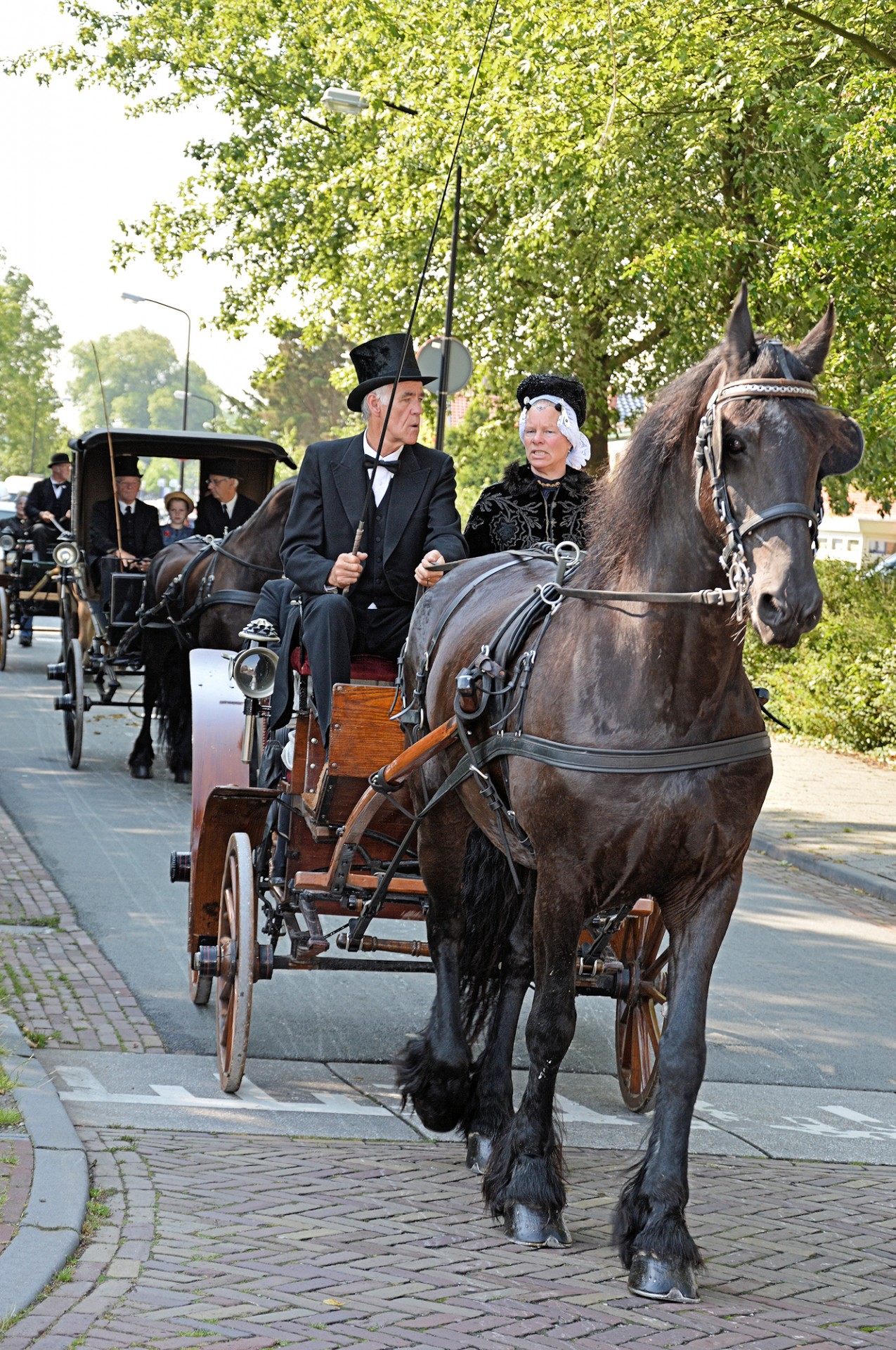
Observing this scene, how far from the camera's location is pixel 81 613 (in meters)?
14.7

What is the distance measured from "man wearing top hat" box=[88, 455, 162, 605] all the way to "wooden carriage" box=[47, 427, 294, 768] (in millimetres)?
115

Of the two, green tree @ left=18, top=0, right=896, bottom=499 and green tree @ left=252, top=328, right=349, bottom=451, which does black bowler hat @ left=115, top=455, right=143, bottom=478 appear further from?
green tree @ left=252, top=328, right=349, bottom=451

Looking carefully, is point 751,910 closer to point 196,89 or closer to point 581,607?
point 581,607

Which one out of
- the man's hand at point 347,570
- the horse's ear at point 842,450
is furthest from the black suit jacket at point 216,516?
the horse's ear at point 842,450

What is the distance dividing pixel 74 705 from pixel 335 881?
291 inches

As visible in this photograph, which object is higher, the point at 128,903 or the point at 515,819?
the point at 515,819

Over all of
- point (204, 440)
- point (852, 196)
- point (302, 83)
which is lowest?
point (204, 440)

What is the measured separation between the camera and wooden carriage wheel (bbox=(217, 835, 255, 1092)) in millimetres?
5465

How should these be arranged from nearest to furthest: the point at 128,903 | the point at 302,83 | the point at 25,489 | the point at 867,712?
the point at 128,903
the point at 867,712
the point at 302,83
the point at 25,489

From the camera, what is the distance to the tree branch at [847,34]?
42.0 feet

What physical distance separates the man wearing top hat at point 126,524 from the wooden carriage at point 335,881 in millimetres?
7779

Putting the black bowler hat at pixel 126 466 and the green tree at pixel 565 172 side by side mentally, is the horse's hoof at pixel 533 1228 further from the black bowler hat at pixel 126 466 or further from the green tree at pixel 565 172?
the black bowler hat at pixel 126 466

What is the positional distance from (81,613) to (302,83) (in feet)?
53.7

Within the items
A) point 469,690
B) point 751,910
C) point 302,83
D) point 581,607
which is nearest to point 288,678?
point 469,690
